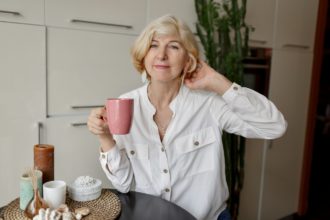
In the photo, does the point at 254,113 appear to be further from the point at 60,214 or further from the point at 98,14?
the point at 98,14

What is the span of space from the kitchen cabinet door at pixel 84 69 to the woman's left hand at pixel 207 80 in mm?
549

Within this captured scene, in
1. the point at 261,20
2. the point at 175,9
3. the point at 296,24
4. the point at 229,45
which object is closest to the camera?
the point at 175,9

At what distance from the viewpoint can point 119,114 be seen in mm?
908

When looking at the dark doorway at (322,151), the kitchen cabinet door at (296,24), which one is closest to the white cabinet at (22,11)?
the kitchen cabinet door at (296,24)

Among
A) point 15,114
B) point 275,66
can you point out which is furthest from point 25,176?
point 275,66

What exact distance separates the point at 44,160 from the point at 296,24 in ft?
7.01

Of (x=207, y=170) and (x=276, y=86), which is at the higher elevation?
(x=276, y=86)

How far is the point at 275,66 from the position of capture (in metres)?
2.36

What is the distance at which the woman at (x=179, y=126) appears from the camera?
117 centimetres

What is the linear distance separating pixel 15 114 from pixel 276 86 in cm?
176

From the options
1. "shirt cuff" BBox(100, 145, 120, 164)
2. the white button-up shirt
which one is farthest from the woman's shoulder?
"shirt cuff" BBox(100, 145, 120, 164)

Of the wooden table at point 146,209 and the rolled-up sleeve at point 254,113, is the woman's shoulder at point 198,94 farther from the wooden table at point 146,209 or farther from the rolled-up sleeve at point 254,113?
the wooden table at point 146,209

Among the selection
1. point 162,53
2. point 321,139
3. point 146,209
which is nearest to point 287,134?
point 321,139

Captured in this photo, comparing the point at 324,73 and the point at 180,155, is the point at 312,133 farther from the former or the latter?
the point at 180,155
